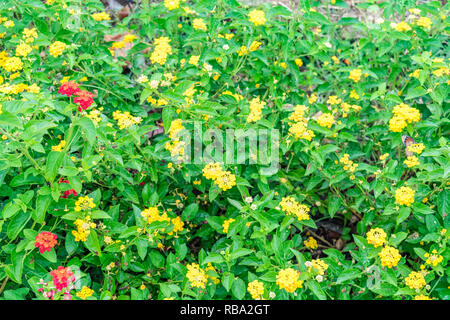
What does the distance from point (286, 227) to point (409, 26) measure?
1.44 metres

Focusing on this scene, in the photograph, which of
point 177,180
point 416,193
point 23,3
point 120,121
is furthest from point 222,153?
point 23,3

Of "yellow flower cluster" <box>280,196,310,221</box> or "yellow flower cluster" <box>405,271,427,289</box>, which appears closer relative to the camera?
"yellow flower cluster" <box>405,271,427,289</box>

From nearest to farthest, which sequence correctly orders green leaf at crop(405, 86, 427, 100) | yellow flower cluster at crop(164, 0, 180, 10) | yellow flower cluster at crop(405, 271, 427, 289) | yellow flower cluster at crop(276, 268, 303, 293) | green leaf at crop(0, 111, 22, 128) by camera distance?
green leaf at crop(0, 111, 22, 128) < yellow flower cluster at crop(276, 268, 303, 293) < yellow flower cluster at crop(405, 271, 427, 289) < green leaf at crop(405, 86, 427, 100) < yellow flower cluster at crop(164, 0, 180, 10)

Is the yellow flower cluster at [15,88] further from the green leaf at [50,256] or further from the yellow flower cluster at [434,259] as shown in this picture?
the yellow flower cluster at [434,259]

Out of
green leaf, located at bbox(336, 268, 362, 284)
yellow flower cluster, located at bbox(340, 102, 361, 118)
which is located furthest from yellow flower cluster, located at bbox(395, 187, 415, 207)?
yellow flower cluster, located at bbox(340, 102, 361, 118)

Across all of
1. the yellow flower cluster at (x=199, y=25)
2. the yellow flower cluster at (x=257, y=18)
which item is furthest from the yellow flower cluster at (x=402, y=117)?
the yellow flower cluster at (x=199, y=25)

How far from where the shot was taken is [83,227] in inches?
93.3

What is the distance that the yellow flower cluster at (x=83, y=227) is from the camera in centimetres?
238

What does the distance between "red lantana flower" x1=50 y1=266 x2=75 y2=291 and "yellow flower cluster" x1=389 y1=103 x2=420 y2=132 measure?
5.97 feet

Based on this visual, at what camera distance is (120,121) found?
2.55 metres

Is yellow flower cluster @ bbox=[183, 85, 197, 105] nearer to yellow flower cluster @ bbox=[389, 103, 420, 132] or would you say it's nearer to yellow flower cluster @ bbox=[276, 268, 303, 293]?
yellow flower cluster @ bbox=[276, 268, 303, 293]

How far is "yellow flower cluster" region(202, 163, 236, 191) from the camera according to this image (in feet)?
8.14

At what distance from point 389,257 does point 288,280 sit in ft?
1.74
